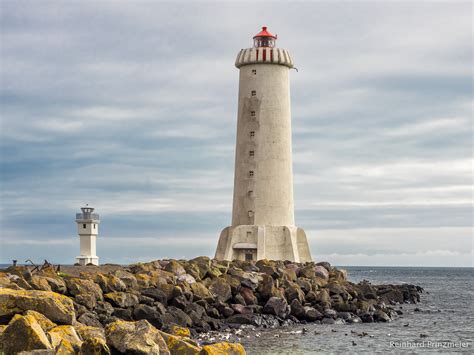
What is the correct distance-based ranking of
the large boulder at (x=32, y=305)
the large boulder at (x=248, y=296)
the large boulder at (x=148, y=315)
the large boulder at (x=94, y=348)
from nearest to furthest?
the large boulder at (x=94, y=348) < the large boulder at (x=32, y=305) < the large boulder at (x=148, y=315) < the large boulder at (x=248, y=296)

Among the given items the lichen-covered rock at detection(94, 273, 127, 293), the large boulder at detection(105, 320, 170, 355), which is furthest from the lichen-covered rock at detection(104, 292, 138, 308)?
the large boulder at detection(105, 320, 170, 355)

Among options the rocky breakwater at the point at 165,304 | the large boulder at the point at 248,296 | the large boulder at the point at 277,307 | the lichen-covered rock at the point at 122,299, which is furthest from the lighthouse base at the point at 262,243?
the lichen-covered rock at the point at 122,299

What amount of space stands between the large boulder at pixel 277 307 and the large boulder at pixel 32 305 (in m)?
10.2

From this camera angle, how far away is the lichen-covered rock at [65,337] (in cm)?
1066

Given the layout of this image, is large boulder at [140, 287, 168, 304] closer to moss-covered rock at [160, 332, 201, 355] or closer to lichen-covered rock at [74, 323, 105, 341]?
lichen-covered rock at [74, 323, 105, 341]

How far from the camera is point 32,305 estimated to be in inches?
507

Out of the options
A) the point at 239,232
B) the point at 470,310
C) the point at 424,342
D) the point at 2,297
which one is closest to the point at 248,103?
the point at 239,232

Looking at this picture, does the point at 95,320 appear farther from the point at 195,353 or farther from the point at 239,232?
the point at 239,232

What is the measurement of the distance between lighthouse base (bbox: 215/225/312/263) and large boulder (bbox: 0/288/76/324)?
18.5 meters

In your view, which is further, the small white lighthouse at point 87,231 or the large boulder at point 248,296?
the small white lighthouse at point 87,231

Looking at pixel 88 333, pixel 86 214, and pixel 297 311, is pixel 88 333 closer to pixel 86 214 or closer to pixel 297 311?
pixel 297 311

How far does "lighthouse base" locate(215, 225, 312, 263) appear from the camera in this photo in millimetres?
31219

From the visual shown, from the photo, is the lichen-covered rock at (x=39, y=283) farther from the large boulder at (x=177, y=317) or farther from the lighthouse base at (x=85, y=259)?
the lighthouse base at (x=85, y=259)

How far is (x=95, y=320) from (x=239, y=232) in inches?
610
